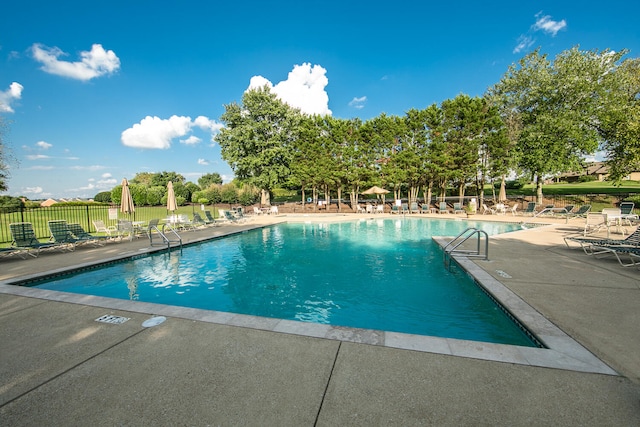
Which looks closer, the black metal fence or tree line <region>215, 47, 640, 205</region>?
the black metal fence

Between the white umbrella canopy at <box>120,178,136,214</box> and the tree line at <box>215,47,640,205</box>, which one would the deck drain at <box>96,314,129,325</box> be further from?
the tree line at <box>215,47,640,205</box>

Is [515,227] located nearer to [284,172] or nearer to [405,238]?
[405,238]

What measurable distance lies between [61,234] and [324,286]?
874cm

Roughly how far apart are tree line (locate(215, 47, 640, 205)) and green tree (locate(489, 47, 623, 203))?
0.07 m

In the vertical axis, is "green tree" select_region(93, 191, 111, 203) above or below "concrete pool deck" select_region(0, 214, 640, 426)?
above

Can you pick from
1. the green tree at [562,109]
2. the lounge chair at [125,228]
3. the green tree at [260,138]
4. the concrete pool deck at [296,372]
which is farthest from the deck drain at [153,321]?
the green tree at [562,109]

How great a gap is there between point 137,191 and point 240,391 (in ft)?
114

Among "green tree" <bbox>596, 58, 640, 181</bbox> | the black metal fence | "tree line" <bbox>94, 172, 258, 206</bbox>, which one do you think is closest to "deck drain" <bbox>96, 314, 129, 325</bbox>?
the black metal fence

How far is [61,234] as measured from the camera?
29.7 feet

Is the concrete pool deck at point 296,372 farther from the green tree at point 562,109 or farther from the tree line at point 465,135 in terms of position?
the green tree at point 562,109

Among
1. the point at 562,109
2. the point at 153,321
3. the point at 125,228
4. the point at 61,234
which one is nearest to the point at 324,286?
the point at 153,321

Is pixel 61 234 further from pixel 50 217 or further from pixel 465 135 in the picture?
pixel 465 135

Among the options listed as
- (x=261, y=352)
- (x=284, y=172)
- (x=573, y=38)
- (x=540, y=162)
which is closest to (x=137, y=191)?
(x=284, y=172)

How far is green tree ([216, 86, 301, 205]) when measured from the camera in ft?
90.6
